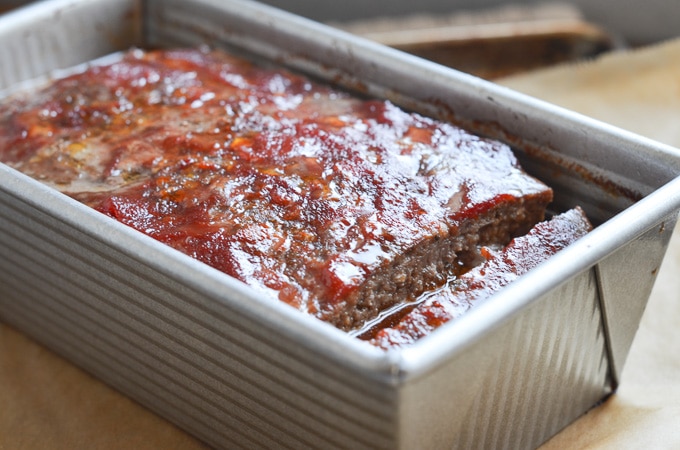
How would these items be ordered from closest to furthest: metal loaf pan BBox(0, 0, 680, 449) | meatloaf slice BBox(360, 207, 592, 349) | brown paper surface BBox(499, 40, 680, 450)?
1. metal loaf pan BBox(0, 0, 680, 449)
2. meatloaf slice BBox(360, 207, 592, 349)
3. brown paper surface BBox(499, 40, 680, 450)

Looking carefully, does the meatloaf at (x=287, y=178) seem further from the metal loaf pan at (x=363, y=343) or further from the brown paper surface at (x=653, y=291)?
the brown paper surface at (x=653, y=291)

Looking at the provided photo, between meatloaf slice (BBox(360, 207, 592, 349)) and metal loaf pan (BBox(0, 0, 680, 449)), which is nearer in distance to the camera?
metal loaf pan (BBox(0, 0, 680, 449))

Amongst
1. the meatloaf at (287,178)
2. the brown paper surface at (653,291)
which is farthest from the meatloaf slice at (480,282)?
the brown paper surface at (653,291)

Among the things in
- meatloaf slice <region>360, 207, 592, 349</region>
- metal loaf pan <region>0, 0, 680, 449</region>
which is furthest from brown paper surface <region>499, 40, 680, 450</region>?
meatloaf slice <region>360, 207, 592, 349</region>

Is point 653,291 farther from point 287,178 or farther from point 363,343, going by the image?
point 363,343

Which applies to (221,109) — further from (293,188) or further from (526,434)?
(526,434)

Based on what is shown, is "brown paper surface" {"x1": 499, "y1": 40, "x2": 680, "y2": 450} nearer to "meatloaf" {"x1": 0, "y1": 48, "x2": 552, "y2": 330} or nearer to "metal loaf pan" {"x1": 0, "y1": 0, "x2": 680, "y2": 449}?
"metal loaf pan" {"x1": 0, "y1": 0, "x2": 680, "y2": 449}
